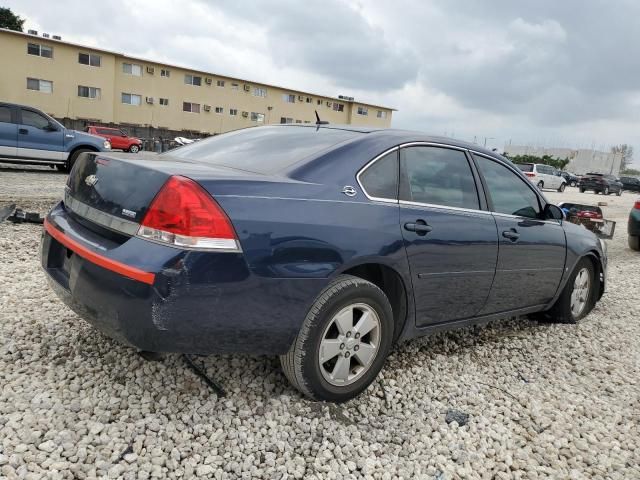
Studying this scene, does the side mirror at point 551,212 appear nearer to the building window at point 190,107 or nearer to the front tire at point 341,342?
the front tire at point 341,342

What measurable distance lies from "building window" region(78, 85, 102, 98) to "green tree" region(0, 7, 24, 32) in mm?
13548

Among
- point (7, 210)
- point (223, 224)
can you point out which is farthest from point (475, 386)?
point (7, 210)

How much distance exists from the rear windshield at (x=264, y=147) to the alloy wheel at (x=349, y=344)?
88 cm

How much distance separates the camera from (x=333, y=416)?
8.73ft

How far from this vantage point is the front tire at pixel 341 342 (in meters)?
2.51

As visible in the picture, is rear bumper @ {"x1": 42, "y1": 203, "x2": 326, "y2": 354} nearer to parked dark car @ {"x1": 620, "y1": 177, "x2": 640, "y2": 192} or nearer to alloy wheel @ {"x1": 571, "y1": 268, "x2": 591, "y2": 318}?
alloy wheel @ {"x1": 571, "y1": 268, "x2": 591, "y2": 318}

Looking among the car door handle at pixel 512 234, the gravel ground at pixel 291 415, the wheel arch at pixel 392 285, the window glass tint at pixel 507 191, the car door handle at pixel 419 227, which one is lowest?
the gravel ground at pixel 291 415

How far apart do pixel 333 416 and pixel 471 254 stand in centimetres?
137

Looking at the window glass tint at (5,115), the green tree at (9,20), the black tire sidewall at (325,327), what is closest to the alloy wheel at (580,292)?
the black tire sidewall at (325,327)

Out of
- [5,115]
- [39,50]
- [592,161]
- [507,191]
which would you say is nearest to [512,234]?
[507,191]

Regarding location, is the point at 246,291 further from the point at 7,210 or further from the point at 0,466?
the point at 7,210

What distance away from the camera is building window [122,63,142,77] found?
1490 inches

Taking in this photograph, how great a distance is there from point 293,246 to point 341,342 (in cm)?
62

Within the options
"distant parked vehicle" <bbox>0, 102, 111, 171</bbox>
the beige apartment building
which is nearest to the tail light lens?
"distant parked vehicle" <bbox>0, 102, 111, 171</bbox>
